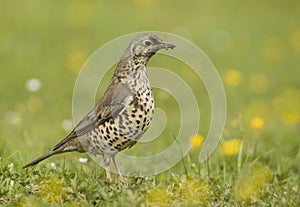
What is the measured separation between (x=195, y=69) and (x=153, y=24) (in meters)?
2.81

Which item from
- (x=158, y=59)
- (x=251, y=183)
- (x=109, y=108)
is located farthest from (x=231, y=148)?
(x=158, y=59)

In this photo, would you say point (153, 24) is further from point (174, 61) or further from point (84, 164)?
point (84, 164)

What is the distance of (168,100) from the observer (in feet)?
43.2

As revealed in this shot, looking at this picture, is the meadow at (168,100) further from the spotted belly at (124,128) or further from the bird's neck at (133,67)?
the bird's neck at (133,67)

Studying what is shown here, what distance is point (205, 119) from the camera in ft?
39.5

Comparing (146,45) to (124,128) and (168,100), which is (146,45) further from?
(168,100)

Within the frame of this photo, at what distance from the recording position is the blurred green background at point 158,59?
11875mm

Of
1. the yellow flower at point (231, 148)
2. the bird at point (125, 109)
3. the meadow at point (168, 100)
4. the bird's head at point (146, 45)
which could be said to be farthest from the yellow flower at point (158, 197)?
the yellow flower at point (231, 148)

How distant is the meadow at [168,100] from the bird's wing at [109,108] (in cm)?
38

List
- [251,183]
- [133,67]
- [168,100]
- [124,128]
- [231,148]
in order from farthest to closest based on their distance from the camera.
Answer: [168,100]
[231,148]
[251,183]
[133,67]
[124,128]

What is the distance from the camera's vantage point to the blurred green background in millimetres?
11875

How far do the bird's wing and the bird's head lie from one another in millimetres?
303

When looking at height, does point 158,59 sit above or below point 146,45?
below

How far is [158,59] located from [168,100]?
100 inches
